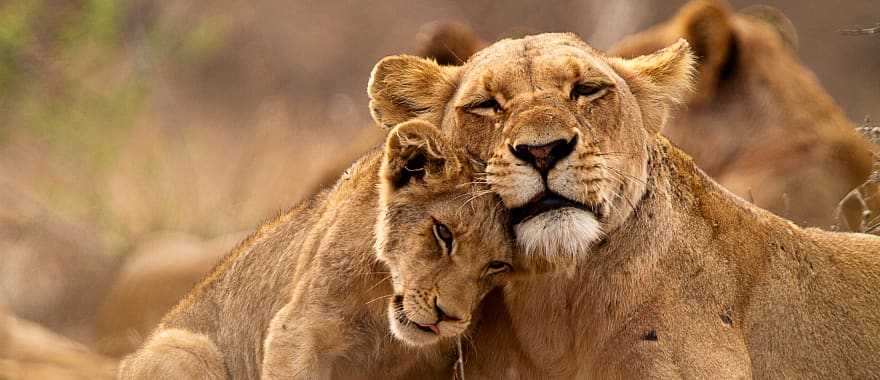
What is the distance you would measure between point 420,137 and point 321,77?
1209 cm

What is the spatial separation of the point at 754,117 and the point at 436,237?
5200 mm

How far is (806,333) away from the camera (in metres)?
5.52

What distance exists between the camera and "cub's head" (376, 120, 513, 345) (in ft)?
15.5

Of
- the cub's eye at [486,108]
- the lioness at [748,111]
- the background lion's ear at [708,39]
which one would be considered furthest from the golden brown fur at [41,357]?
the background lion's ear at [708,39]

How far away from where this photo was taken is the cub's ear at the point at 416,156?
15.9 feet

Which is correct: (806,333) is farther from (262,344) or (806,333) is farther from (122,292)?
(122,292)

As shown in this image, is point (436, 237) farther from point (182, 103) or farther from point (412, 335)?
point (182, 103)

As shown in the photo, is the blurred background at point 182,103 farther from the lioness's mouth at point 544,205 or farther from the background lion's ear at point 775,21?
the lioness's mouth at point 544,205

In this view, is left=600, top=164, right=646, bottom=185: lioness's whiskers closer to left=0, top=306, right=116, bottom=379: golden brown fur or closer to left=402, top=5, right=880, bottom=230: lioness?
left=0, top=306, right=116, bottom=379: golden brown fur

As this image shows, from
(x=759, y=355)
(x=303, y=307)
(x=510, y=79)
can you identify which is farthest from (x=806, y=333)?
(x=303, y=307)

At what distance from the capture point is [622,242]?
5.14m

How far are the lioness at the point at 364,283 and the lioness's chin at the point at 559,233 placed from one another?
14 centimetres

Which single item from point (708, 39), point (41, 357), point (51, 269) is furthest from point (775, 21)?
point (41, 357)

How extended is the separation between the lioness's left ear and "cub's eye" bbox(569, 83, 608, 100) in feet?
1.29
